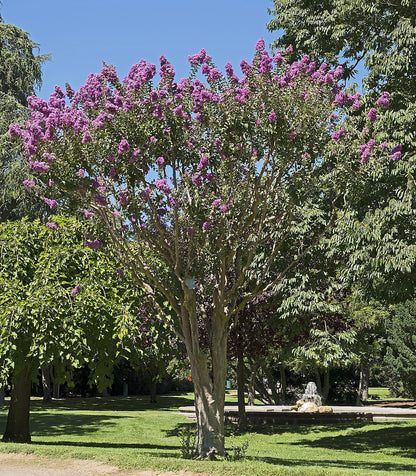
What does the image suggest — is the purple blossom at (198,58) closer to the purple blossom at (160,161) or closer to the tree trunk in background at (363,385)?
the purple blossom at (160,161)

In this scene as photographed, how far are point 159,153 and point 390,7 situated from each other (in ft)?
22.4

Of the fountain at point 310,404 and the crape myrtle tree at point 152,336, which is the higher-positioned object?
the crape myrtle tree at point 152,336

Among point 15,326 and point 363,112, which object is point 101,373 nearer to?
point 15,326

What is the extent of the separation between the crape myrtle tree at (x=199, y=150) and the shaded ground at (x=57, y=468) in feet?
6.03

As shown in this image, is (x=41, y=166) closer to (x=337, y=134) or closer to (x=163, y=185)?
(x=163, y=185)

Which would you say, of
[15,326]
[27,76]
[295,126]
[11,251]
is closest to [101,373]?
[15,326]

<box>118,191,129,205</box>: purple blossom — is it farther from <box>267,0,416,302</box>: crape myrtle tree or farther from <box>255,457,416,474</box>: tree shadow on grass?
<box>255,457,416,474</box>: tree shadow on grass

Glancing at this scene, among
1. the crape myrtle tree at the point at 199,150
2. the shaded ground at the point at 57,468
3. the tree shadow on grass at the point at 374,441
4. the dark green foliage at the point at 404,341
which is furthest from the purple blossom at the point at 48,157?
the dark green foliage at the point at 404,341

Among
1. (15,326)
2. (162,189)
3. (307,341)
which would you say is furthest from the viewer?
(307,341)

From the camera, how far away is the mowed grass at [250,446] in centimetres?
935

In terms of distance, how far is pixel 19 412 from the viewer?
569 inches

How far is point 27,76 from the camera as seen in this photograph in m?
26.2

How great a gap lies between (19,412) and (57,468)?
543 cm

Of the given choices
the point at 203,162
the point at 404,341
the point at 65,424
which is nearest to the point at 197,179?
the point at 203,162
